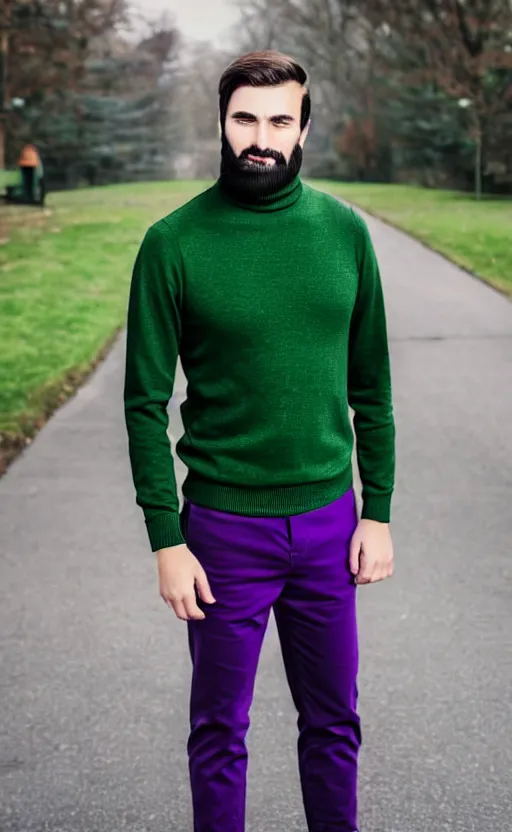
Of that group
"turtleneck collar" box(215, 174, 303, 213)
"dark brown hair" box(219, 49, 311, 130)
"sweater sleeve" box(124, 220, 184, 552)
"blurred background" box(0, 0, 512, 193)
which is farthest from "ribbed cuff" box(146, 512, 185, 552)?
"blurred background" box(0, 0, 512, 193)

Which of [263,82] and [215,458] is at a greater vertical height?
[263,82]

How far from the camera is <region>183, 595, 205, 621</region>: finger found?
253 centimetres

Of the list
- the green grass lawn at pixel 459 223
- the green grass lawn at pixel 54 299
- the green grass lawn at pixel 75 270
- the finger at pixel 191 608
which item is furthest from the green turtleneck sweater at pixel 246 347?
the green grass lawn at pixel 459 223

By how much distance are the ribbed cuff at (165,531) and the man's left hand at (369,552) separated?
1.26 feet

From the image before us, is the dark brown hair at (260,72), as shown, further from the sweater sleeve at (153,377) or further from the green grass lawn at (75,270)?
the green grass lawn at (75,270)

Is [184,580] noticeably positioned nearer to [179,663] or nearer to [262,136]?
[262,136]

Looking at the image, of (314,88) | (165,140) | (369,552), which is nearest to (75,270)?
(369,552)

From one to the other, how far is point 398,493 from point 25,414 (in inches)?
116

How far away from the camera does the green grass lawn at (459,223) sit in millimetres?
18016

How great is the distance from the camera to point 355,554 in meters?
2.65

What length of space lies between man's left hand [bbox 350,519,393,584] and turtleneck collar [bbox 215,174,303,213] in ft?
2.34

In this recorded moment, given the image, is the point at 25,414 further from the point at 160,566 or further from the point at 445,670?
the point at 160,566

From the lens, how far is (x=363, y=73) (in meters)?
65.6

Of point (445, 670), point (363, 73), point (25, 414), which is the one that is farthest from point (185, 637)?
point (363, 73)
